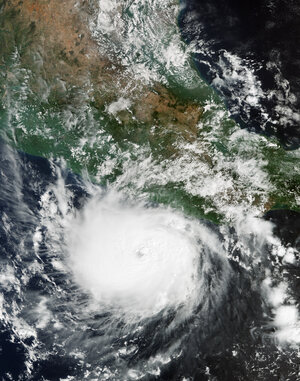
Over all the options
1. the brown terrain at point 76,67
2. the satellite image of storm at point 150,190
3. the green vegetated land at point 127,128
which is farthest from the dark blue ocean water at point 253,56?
the brown terrain at point 76,67

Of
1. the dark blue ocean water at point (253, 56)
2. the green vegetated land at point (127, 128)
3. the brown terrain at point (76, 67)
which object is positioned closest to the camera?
the dark blue ocean water at point (253, 56)

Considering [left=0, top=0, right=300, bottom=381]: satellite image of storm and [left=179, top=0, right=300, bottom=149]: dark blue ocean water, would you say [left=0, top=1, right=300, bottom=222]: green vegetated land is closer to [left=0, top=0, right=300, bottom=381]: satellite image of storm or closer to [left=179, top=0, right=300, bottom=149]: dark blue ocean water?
[left=0, top=0, right=300, bottom=381]: satellite image of storm

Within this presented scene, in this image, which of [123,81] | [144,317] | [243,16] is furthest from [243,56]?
[144,317]

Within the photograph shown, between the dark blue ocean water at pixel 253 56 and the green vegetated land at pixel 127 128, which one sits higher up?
the dark blue ocean water at pixel 253 56

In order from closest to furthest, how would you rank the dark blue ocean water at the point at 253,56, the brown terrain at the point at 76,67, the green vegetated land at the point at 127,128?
the dark blue ocean water at the point at 253,56 → the green vegetated land at the point at 127,128 → the brown terrain at the point at 76,67

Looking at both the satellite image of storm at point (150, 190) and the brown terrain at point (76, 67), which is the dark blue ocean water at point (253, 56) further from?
the brown terrain at point (76, 67)

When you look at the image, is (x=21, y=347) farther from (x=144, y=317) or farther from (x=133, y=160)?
(x=133, y=160)

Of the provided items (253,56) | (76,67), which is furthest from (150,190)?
(253,56)
